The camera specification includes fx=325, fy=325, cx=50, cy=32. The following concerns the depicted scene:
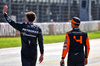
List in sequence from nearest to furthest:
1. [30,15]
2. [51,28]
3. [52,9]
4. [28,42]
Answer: [30,15], [28,42], [51,28], [52,9]

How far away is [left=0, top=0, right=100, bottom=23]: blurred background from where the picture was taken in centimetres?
4856

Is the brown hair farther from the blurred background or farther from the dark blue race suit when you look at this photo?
the blurred background

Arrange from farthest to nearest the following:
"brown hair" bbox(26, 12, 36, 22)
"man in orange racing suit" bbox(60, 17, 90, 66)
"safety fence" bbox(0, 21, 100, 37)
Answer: "safety fence" bbox(0, 21, 100, 37), "man in orange racing suit" bbox(60, 17, 90, 66), "brown hair" bbox(26, 12, 36, 22)

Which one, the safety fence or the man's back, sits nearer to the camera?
the man's back

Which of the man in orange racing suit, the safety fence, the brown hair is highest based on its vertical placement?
the brown hair

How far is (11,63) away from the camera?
13047mm

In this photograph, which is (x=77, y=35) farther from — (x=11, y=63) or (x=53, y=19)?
(x=53, y=19)

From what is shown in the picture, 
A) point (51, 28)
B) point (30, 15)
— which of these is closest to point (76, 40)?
point (30, 15)

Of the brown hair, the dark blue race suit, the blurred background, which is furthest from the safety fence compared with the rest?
the brown hair

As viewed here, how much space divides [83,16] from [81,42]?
158 feet

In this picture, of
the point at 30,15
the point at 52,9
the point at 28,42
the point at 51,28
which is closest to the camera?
the point at 30,15

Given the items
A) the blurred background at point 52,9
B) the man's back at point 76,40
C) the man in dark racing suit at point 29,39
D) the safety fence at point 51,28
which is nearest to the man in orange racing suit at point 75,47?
the man's back at point 76,40

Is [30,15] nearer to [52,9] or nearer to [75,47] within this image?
[75,47]

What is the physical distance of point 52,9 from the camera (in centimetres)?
5478
